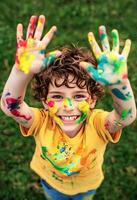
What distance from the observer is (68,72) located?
321cm

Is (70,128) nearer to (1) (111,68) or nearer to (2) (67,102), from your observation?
(2) (67,102)

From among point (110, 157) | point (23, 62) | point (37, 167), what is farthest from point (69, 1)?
Answer: point (23, 62)

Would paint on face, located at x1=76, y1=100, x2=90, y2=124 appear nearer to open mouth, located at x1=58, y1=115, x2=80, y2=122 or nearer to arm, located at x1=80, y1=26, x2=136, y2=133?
open mouth, located at x1=58, y1=115, x2=80, y2=122

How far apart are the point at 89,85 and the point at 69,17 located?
319cm

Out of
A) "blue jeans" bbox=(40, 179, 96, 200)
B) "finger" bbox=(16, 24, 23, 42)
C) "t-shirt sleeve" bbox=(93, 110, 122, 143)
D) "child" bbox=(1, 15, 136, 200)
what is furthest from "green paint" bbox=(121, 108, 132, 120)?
"blue jeans" bbox=(40, 179, 96, 200)

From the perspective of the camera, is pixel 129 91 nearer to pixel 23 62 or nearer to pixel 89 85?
pixel 89 85

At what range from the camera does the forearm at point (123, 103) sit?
2959 millimetres

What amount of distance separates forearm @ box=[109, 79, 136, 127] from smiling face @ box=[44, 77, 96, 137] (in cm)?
20

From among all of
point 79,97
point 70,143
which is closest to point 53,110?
point 79,97

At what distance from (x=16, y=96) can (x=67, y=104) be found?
329mm

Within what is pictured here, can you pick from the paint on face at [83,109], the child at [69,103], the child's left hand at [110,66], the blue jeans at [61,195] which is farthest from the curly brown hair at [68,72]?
the blue jeans at [61,195]

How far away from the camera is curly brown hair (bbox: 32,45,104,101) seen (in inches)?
126

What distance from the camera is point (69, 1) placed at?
6551mm

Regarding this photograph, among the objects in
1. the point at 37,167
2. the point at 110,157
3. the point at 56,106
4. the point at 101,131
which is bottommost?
the point at 110,157
